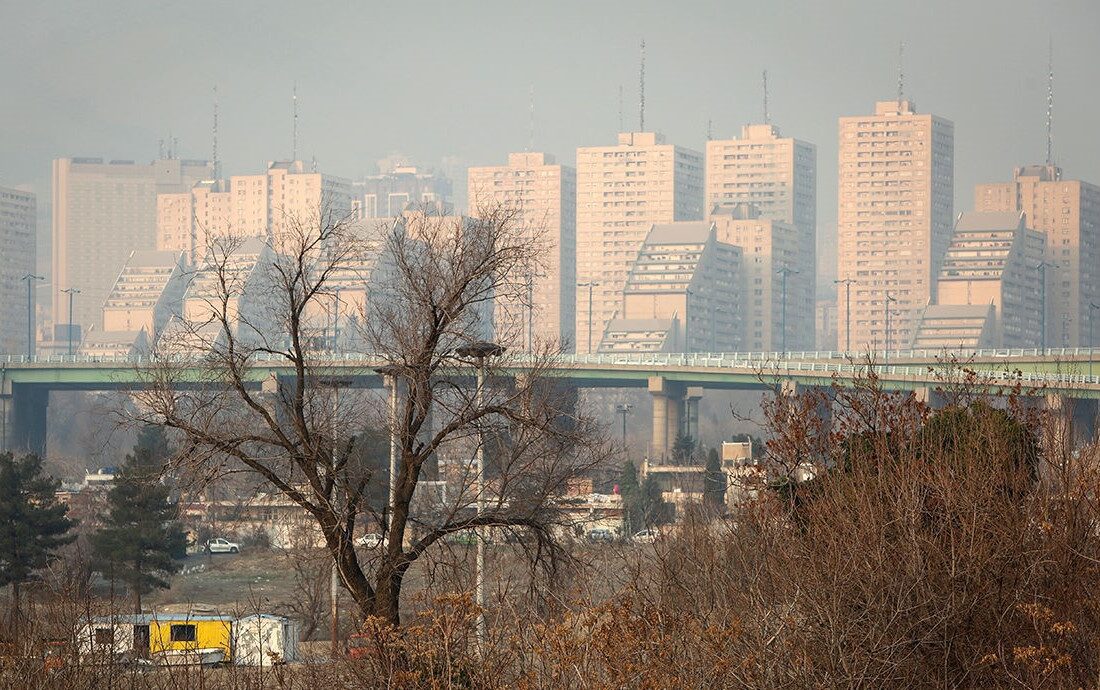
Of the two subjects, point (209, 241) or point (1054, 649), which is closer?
point (1054, 649)

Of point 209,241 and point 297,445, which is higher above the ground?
point 209,241

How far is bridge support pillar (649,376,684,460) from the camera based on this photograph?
148 m

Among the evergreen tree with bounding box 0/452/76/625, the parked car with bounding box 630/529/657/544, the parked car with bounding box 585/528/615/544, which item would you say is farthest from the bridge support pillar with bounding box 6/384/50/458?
the parked car with bounding box 585/528/615/544

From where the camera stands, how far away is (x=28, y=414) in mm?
151000

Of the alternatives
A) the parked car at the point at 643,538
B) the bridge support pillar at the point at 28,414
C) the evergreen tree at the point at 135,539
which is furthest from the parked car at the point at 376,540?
the bridge support pillar at the point at 28,414

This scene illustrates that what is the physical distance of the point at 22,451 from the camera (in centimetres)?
13200

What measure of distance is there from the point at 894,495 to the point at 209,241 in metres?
15.1

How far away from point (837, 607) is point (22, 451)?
395 ft

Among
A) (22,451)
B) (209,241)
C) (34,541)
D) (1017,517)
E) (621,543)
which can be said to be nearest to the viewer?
(1017,517)

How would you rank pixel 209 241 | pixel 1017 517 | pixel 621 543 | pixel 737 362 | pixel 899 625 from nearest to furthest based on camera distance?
pixel 899 625, pixel 1017 517, pixel 209 241, pixel 621 543, pixel 737 362

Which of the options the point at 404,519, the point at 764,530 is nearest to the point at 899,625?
the point at 764,530

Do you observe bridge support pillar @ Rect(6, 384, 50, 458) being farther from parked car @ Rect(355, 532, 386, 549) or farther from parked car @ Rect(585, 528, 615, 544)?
parked car @ Rect(355, 532, 386, 549)

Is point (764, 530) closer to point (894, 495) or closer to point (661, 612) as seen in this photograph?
point (894, 495)

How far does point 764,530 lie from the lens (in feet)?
80.7
